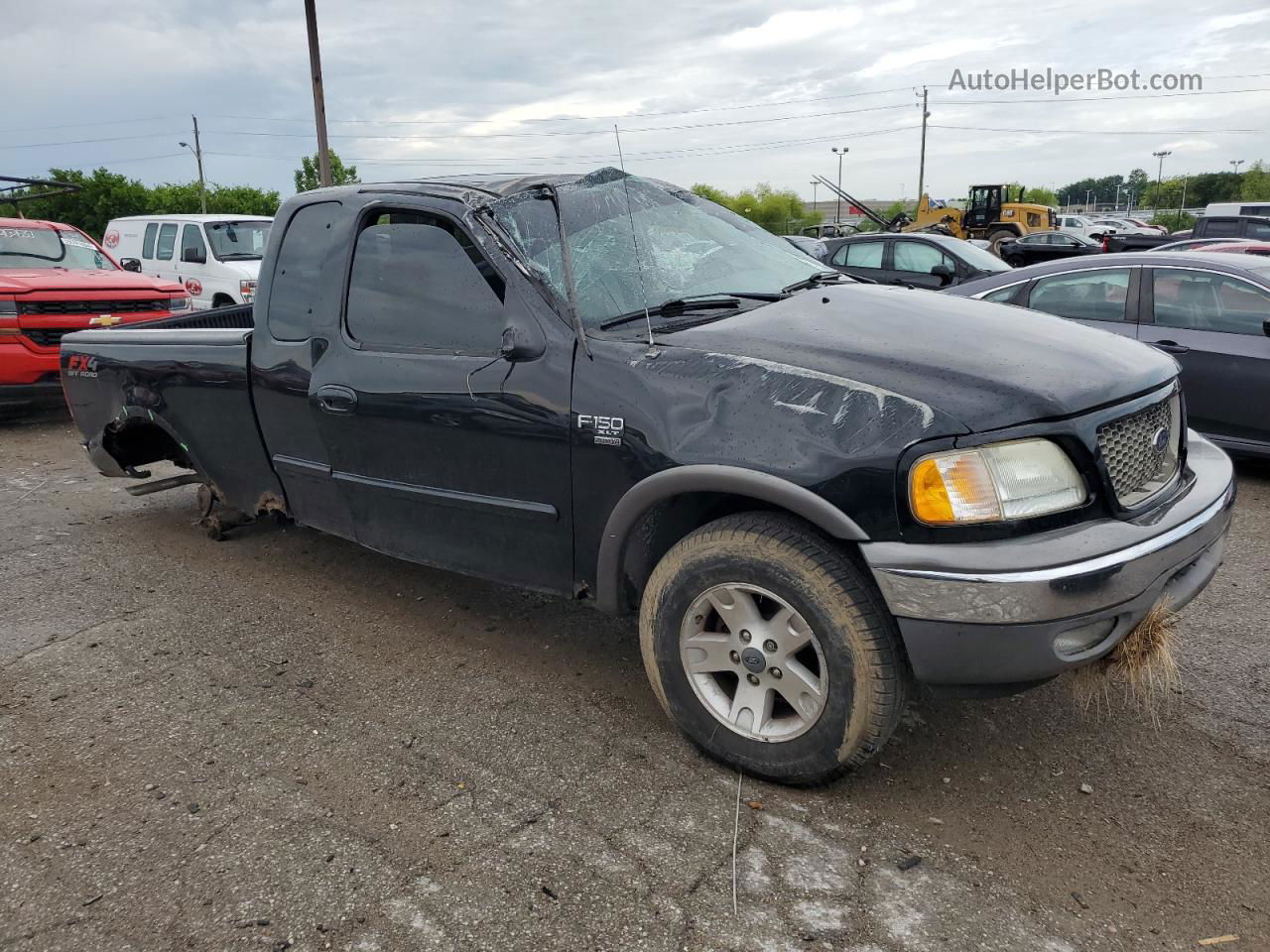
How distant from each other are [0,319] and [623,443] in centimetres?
733

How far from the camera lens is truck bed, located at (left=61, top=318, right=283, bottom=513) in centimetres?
414

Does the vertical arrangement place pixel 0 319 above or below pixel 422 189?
below

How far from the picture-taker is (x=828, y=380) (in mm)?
2520

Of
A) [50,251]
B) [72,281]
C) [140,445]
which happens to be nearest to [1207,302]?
[140,445]

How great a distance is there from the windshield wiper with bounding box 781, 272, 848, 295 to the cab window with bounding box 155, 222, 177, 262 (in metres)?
11.8

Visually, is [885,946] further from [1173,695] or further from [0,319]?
[0,319]

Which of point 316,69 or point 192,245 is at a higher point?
point 316,69

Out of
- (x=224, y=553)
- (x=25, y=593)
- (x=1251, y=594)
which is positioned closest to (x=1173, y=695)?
(x=1251, y=594)

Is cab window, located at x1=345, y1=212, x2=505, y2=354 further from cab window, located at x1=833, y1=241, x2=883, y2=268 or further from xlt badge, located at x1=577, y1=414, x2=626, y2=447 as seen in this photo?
cab window, located at x1=833, y1=241, x2=883, y2=268

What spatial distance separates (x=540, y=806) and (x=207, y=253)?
11.6 m

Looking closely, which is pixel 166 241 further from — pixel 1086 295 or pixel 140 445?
pixel 1086 295

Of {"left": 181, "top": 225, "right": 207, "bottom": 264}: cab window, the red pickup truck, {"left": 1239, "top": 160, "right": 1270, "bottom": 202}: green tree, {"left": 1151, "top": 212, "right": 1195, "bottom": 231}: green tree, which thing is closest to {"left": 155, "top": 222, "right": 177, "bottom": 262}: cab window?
{"left": 181, "top": 225, "right": 207, "bottom": 264}: cab window

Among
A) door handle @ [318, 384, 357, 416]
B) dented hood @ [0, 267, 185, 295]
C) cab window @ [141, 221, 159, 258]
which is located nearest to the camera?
door handle @ [318, 384, 357, 416]

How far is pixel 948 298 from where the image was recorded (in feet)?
10.8
